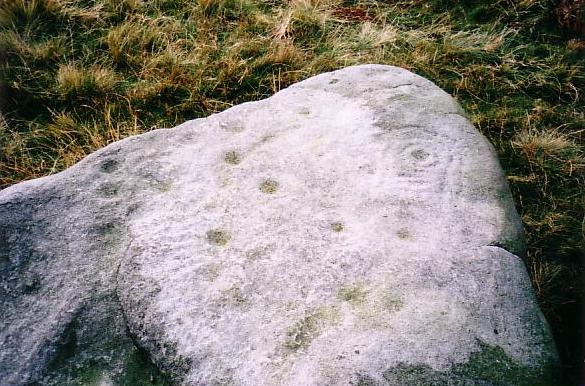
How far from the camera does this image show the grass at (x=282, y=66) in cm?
415

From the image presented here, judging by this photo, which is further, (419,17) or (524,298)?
(419,17)

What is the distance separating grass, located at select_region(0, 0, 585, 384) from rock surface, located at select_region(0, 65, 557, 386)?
124 cm

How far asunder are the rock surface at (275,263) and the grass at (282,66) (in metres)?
1.24

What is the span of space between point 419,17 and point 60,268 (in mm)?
4329

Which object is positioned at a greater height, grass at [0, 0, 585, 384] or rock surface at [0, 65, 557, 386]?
rock surface at [0, 65, 557, 386]

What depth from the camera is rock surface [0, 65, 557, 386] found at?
2215 millimetres

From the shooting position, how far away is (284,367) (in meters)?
2.16

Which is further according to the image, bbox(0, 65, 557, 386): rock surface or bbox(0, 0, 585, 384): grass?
bbox(0, 0, 585, 384): grass

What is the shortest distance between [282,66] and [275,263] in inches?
112

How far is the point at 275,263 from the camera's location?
8.23ft

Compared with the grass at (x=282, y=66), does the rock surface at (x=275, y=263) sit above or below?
above

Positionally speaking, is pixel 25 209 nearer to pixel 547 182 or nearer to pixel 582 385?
pixel 582 385

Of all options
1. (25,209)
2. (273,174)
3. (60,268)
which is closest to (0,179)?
(25,209)

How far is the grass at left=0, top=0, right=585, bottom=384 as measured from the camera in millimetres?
4152
